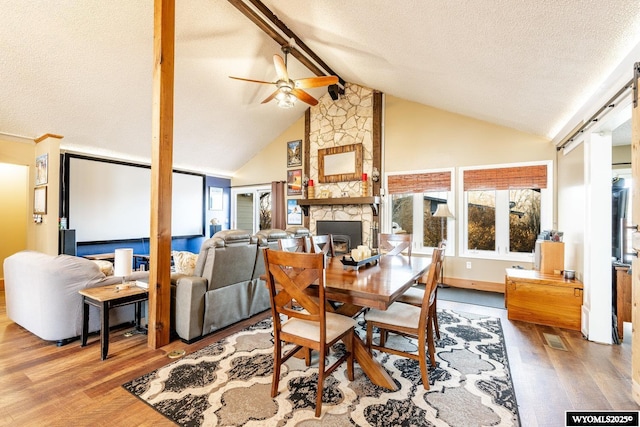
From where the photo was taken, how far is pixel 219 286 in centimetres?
295

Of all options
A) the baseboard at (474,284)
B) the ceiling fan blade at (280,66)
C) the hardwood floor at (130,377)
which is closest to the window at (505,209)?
the baseboard at (474,284)

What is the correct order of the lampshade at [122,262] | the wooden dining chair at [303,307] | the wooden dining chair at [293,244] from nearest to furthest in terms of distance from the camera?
the wooden dining chair at [303,307], the lampshade at [122,262], the wooden dining chair at [293,244]

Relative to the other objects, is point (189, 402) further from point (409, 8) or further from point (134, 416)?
point (409, 8)

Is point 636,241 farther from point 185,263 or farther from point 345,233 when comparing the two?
point 345,233

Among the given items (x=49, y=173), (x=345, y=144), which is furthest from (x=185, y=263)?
(x=345, y=144)

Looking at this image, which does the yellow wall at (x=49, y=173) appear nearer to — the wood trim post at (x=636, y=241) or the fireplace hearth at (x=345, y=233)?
the fireplace hearth at (x=345, y=233)

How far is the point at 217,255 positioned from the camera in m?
2.83

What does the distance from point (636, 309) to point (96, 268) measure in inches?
174

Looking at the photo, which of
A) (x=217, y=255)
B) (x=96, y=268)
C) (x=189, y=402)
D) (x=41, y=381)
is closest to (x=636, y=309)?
(x=189, y=402)

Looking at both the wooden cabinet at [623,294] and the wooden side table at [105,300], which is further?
the wooden cabinet at [623,294]

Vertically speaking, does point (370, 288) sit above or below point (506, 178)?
below

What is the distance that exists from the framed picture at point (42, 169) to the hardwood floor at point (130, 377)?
261cm

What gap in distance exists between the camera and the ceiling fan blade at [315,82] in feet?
12.0

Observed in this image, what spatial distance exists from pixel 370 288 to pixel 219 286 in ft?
5.88
